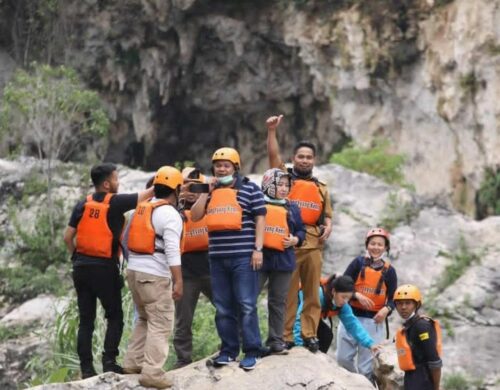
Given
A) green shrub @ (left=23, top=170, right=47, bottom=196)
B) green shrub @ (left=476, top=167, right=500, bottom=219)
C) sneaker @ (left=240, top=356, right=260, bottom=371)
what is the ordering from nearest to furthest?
sneaker @ (left=240, top=356, right=260, bottom=371), green shrub @ (left=23, top=170, right=47, bottom=196), green shrub @ (left=476, top=167, right=500, bottom=219)

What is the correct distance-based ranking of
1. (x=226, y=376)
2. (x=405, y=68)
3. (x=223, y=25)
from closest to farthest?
(x=226, y=376)
(x=405, y=68)
(x=223, y=25)

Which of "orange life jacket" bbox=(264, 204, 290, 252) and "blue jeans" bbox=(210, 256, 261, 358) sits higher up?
"orange life jacket" bbox=(264, 204, 290, 252)

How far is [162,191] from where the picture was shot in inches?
248

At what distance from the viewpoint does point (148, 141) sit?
24.0m

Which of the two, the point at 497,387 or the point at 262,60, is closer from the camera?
the point at 497,387

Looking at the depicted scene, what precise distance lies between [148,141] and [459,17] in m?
8.88

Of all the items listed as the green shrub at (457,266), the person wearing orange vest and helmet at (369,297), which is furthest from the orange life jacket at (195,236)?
the green shrub at (457,266)

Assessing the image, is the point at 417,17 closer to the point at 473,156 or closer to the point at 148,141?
the point at 473,156

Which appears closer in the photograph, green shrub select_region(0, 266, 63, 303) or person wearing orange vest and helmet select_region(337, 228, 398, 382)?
person wearing orange vest and helmet select_region(337, 228, 398, 382)

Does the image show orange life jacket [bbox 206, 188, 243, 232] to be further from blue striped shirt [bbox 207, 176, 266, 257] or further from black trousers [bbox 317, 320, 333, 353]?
black trousers [bbox 317, 320, 333, 353]

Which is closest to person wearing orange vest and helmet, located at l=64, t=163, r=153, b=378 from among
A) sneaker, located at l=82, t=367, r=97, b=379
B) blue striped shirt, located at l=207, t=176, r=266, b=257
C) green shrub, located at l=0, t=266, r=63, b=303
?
sneaker, located at l=82, t=367, r=97, b=379

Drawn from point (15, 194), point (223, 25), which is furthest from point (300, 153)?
point (223, 25)

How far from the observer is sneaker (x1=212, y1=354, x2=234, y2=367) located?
6418mm

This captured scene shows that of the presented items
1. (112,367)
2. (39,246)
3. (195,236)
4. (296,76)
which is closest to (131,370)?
(112,367)
